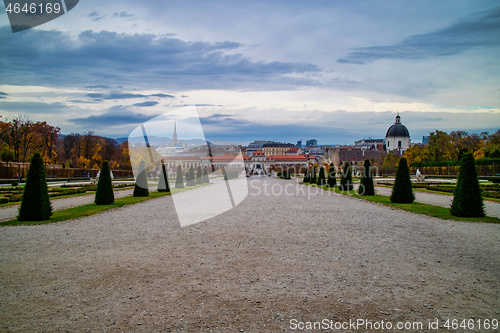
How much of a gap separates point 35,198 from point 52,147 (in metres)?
57.4

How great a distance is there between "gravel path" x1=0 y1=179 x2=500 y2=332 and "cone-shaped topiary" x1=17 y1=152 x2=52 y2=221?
126 cm

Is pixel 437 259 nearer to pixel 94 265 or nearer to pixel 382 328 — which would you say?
pixel 382 328

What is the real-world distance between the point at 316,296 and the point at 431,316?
149cm

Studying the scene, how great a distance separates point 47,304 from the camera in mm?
4434

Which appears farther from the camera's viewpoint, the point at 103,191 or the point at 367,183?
the point at 367,183

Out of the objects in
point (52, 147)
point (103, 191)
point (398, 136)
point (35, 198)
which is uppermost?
point (398, 136)

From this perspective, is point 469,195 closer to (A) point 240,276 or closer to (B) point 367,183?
(B) point 367,183

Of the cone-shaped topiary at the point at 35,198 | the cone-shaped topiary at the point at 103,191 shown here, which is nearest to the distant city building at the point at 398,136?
the cone-shaped topiary at the point at 103,191

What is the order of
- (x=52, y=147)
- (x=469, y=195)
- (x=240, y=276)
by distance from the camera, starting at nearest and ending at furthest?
(x=240, y=276), (x=469, y=195), (x=52, y=147)

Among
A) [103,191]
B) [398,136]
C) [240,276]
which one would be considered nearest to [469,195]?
→ [240,276]

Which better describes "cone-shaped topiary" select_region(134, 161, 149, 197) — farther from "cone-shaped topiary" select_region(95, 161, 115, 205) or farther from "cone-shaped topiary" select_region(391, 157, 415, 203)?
"cone-shaped topiary" select_region(391, 157, 415, 203)

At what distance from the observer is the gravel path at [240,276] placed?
409 centimetres

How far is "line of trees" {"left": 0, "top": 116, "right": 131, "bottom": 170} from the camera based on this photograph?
1805 inches

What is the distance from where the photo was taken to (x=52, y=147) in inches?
2363
